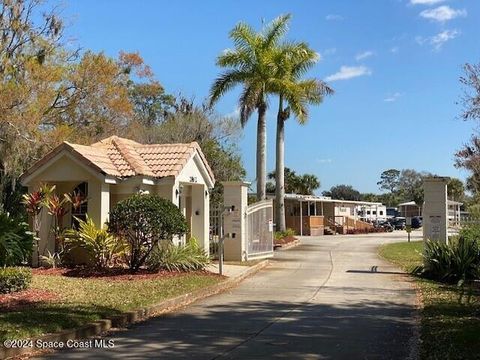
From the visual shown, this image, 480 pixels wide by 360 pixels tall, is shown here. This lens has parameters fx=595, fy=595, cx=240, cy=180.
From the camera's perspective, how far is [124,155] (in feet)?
59.8

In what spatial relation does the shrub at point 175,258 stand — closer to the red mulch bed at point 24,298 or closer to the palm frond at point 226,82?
the red mulch bed at point 24,298

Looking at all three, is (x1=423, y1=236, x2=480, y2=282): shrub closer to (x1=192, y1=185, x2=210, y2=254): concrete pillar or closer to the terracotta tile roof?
(x1=192, y1=185, x2=210, y2=254): concrete pillar

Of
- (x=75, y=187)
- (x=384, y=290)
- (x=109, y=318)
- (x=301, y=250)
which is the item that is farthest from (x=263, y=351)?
(x=301, y=250)

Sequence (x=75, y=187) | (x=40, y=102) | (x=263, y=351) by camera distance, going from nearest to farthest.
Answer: (x=263, y=351) → (x=75, y=187) → (x=40, y=102)

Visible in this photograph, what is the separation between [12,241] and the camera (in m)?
12.3

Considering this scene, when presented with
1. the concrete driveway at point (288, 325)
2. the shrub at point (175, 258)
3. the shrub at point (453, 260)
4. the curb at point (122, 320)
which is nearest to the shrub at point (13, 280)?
the curb at point (122, 320)

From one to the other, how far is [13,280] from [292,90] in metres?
20.6

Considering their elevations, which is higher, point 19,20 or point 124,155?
point 19,20

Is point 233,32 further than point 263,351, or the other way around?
point 233,32

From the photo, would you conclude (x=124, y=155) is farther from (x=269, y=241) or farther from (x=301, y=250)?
(x=301, y=250)

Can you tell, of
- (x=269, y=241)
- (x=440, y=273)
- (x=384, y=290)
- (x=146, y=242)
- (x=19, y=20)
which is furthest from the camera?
(x=19, y=20)

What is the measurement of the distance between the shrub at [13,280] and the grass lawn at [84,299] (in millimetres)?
468

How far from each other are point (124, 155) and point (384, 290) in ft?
28.7

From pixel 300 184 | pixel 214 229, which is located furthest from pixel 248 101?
pixel 300 184
